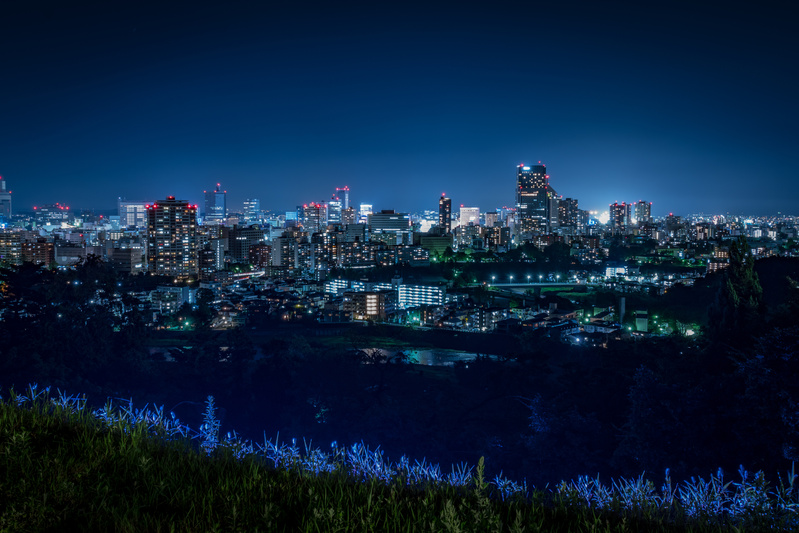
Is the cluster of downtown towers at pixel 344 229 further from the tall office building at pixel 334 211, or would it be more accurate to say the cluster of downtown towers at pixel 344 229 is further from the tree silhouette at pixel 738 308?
the tree silhouette at pixel 738 308

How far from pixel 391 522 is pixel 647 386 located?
7546 mm

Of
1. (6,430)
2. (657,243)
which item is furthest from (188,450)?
(657,243)

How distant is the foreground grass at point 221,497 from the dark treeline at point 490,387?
4.73 metres

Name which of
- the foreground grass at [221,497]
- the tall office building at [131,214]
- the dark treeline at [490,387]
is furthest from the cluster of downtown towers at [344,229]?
A: the foreground grass at [221,497]

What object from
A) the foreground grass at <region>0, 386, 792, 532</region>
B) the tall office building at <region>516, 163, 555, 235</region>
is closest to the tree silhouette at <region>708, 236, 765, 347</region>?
the foreground grass at <region>0, 386, 792, 532</region>

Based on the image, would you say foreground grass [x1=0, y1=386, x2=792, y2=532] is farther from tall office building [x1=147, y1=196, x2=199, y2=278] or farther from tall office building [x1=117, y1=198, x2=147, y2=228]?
tall office building [x1=117, y1=198, x2=147, y2=228]

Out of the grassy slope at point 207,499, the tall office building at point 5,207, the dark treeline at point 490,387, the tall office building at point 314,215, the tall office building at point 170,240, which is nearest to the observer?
the grassy slope at point 207,499

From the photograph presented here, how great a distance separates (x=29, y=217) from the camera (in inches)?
2675

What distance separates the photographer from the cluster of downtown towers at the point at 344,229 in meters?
42.0

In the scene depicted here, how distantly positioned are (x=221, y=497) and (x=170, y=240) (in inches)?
1701

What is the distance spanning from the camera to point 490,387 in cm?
1195

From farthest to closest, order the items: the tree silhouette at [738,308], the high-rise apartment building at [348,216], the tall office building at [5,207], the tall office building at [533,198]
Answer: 1. the high-rise apartment building at [348,216]
2. the tall office building at [533,198]
3. the tall office building at [5,207]
4. the tree silhouette at [738,308]

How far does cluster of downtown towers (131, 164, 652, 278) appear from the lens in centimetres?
4198

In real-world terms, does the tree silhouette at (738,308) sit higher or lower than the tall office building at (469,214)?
lower
